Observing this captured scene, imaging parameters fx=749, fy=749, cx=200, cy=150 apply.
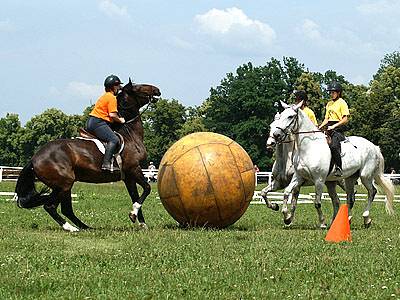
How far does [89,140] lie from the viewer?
14375mm

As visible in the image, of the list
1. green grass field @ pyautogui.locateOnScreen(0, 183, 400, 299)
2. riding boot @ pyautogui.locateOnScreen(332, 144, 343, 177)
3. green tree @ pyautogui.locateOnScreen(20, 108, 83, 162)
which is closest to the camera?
green grass field @ pyautogui.locateOnScreen(0, 183, 400, 299)

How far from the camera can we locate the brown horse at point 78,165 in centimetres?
1383

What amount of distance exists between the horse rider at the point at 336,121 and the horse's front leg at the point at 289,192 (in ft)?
3.04

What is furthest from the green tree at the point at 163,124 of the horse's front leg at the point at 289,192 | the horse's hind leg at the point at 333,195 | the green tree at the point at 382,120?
the horse's front leg at the point at 289,192

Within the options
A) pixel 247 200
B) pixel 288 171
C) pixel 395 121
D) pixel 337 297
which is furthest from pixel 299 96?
pixel 395 121

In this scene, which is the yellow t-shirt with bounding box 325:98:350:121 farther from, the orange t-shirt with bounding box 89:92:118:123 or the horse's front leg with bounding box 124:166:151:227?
the orange t-shirt with bounding box 89:92:118:123

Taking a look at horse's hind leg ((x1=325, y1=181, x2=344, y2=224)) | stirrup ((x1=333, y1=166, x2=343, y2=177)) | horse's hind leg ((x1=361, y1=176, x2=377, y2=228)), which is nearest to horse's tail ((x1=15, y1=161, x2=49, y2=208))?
stirrup ((x1=333, y1=166, x2=343, y2=177))

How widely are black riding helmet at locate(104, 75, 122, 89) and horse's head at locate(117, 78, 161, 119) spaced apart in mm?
185

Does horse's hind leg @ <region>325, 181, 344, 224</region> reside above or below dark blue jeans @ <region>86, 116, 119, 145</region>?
below

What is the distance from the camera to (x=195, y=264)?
962 centimetres

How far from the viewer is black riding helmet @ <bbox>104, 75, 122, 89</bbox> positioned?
14992 mm

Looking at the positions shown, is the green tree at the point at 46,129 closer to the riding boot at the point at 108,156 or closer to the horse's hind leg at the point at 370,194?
the horse's hind leg at the point at 370,194

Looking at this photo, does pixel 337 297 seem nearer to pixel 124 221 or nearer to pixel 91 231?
pixel 91 231

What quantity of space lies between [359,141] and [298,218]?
329cm
